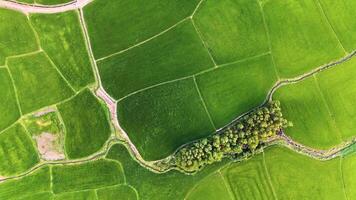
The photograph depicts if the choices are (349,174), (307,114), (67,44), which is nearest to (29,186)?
(67,44)

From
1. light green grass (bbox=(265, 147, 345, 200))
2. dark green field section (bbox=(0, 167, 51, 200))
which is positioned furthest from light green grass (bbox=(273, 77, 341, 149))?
dark green field section (bbox=(0, 167, 51, 200))

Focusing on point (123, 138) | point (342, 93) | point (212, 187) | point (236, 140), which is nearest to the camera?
point (236, 140)

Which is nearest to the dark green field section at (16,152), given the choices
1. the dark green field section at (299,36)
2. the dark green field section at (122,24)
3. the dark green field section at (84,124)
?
the dark green field section at (84,124)

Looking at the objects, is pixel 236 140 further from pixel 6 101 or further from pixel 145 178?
pixel 6 101

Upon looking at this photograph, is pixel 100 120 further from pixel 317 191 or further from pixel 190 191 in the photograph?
pixel 317 191

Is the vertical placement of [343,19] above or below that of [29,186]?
above

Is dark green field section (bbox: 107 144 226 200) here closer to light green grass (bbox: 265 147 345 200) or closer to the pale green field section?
light green grass (bbox: 265 147 345 200)

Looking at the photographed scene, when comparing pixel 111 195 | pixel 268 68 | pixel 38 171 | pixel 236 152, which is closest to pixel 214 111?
pixel 236 152
